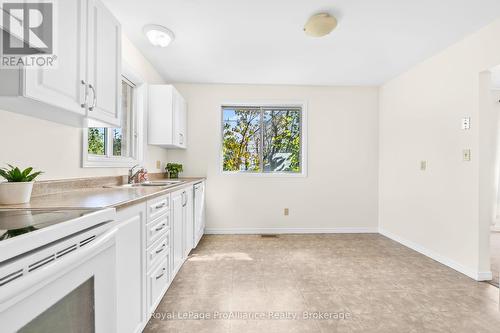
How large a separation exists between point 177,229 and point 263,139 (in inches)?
94.2

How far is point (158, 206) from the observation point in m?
1.82

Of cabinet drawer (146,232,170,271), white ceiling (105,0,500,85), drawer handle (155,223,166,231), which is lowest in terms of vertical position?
cabinet drawer (146,232,170,271)

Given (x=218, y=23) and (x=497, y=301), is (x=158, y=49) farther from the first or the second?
(x=497, y=301)

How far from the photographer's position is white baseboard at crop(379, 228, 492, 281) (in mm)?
2439

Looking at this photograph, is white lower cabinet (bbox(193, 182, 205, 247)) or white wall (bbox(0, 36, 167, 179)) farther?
white lower cabinet (bbox(193, 182, 205, 247))

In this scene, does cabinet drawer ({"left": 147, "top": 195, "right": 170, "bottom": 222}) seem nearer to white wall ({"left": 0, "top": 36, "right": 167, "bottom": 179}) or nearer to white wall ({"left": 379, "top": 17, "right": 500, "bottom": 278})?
white wall ({"left": 0, "top": 36, "right": 167, "bottom": 179})

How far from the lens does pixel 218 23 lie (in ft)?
7.82

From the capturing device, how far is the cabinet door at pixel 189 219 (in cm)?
277

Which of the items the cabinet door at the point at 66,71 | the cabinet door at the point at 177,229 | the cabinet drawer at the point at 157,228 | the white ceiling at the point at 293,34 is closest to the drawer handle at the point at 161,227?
the cabinet drawer at the point at 157,228

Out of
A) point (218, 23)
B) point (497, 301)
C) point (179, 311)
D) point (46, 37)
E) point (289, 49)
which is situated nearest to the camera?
point (46, 37)

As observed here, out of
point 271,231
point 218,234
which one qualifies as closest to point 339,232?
point 271,231

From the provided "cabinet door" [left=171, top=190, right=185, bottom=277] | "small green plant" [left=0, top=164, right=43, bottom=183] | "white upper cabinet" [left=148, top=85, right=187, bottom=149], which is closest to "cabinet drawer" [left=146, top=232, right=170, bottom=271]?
"cabinet door" [left=171, top=190, right=185, bottom=277]

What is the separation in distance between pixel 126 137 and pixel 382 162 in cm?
379

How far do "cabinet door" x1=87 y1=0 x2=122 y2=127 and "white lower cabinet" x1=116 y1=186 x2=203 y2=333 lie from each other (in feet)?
2.13
